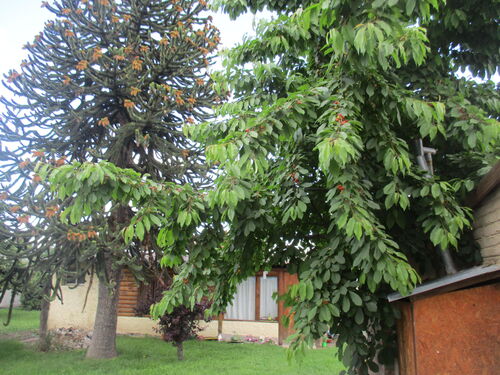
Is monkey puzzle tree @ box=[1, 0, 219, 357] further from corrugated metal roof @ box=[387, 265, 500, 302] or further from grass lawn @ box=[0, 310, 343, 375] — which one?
corrugated metal roof @ box=[387, 265, 500, 302]

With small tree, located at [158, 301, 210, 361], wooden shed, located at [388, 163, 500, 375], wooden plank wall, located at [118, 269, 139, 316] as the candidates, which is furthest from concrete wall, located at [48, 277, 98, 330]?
wooden shed, located at [388, 163, 500, 375]

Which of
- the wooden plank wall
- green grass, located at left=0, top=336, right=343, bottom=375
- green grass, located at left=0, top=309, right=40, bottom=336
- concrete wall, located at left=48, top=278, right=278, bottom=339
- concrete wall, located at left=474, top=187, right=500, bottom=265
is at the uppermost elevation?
concrete wall, located at left=474, top=187, right=500, bottom=265

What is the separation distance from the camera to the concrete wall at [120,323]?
50.5 ft

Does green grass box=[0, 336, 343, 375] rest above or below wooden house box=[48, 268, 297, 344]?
below

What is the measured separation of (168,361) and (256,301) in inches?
186

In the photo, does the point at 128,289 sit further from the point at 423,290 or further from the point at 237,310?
the point at 423,290

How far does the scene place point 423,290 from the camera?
11.5 feet

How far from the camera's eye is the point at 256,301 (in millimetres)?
15617

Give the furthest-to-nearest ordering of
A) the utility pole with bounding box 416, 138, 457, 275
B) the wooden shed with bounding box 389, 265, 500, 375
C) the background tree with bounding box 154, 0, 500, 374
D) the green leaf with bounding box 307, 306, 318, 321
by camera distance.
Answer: the utility pole with bounding box 416, 138, 457, 275, the green leaf with bounding box 307, 306, 318, 321, the background tree with bounding box 154, 0, 500, 374, the wooden shed with bounding box 389, 265, 500, 375

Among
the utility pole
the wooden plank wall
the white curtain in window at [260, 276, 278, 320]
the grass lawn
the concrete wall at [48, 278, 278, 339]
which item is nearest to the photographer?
the utility pole

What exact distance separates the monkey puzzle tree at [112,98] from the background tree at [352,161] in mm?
6047

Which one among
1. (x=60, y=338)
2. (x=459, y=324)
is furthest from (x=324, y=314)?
(x=60, y=338)

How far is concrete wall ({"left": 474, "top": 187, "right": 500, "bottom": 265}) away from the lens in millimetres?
4051

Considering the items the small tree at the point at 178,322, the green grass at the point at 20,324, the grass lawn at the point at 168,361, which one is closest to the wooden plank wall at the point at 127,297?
the grass lawn at the point at 168,361
